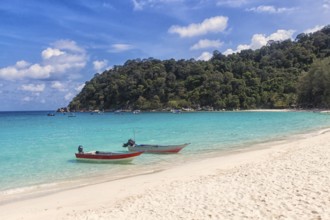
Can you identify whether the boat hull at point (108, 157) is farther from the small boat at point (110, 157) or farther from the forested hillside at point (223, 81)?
the forested hillside at point (223, 81)

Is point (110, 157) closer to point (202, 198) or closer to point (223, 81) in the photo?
point (202, 198)

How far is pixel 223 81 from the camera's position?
129 metres

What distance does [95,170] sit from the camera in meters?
17.0

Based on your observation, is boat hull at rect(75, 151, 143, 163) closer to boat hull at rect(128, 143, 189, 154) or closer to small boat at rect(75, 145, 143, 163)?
small boat at rect(75, 145, 143, 163)

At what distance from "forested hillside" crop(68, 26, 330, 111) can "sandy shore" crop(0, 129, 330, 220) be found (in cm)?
8808

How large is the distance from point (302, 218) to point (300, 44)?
151013 mm

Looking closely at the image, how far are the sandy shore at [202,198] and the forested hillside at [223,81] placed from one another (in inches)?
3468

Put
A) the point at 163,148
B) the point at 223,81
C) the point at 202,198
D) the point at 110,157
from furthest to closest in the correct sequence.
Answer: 1. the point at 223,81
2. the point at 163,148
3. the point at 110,157
4. the point at 202,198

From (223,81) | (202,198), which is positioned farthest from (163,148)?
(223,81)

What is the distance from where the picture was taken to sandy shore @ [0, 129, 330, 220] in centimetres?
747

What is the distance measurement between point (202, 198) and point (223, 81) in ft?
401

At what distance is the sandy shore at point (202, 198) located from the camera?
24.5 feet

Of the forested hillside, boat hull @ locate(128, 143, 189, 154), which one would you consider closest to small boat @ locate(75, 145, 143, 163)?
boat hull @ locate(128, 143, 189, 154)

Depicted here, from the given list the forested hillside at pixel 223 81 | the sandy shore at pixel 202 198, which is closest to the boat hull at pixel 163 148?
the sandy shore at pixel 202 198
